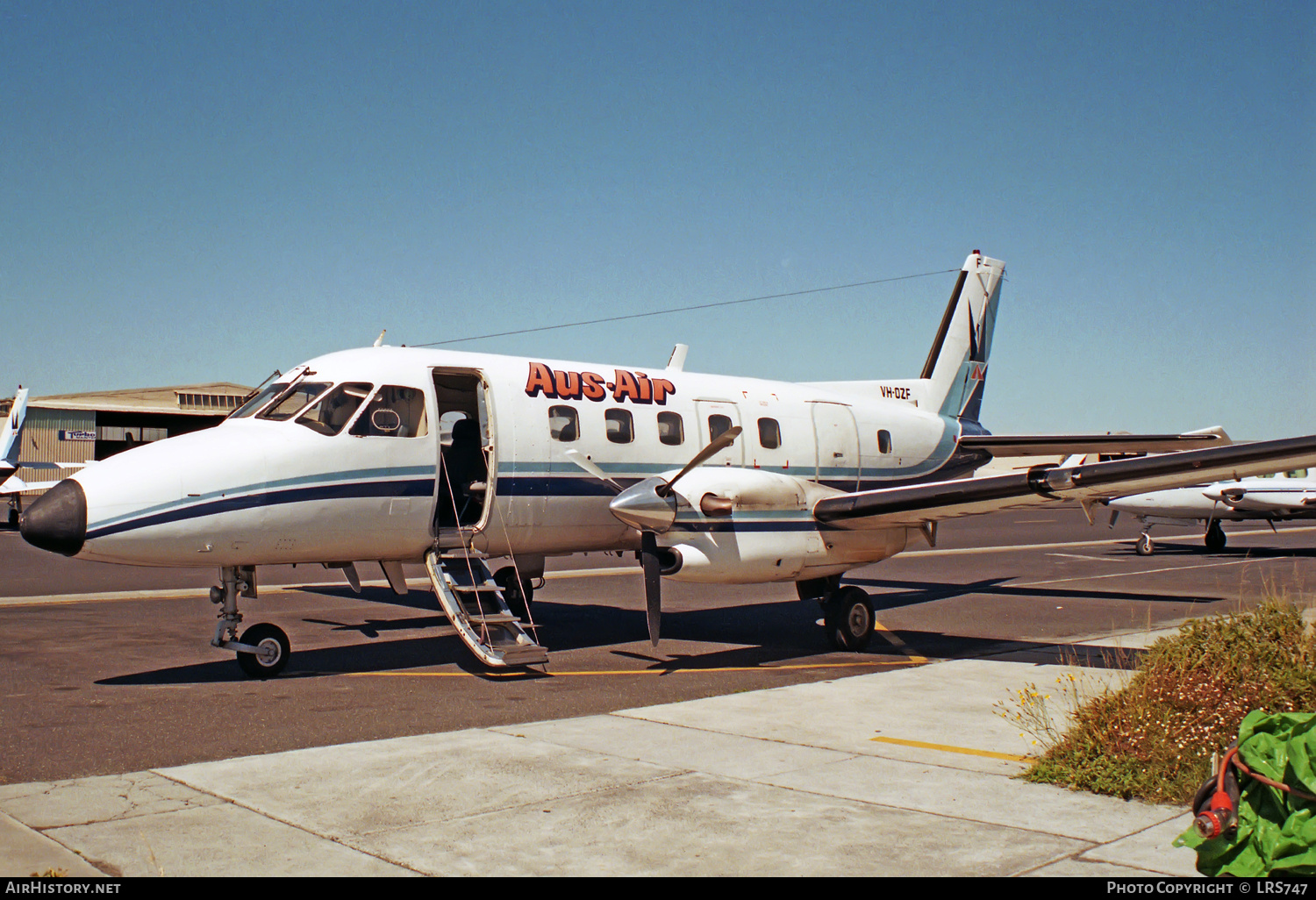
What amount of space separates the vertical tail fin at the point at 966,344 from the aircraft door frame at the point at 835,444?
142 inches

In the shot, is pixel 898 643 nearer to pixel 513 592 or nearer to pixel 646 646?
pixel 646 646

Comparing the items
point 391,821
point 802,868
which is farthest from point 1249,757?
point 391,821

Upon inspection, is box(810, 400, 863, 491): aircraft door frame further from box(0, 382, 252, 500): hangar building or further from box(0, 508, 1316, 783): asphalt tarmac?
box(0, 382, 252, 500): hangar building

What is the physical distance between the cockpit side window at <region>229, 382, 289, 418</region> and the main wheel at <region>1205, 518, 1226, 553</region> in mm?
27269

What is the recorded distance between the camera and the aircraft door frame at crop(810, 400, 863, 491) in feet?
47.8

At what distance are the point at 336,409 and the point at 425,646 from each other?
3.49 meters

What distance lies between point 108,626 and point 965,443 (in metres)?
13.1

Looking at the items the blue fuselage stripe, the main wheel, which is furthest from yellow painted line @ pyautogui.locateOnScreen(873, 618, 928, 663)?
the main wheel

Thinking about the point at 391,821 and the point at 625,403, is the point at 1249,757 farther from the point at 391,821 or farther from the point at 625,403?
→ the point at 625,403

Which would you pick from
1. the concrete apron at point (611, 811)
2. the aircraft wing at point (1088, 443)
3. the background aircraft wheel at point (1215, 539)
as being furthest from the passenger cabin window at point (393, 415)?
the background aircraft wheel at point (1215, 539)

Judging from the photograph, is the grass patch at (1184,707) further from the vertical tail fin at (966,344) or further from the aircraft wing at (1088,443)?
the vertical tail fin at (966,344)

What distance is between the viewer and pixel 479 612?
36.3 feet

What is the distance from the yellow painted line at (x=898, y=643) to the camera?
1198 centimetres

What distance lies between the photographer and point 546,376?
40.5ft
